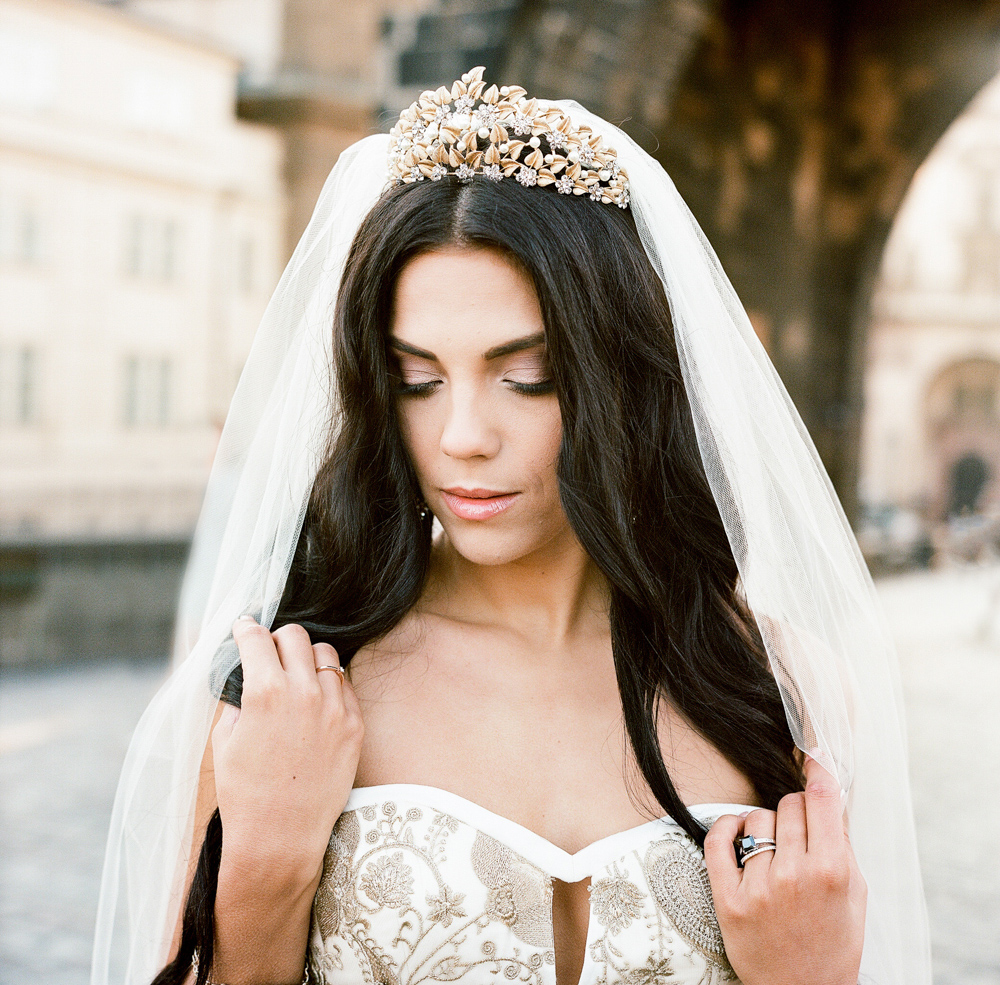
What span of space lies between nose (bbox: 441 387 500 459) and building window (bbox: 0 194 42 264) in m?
5.80

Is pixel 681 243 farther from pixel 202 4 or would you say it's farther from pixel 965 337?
pixel 965 337

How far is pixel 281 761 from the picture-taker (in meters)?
1.28

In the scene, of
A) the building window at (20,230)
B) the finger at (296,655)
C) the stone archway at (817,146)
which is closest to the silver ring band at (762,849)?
the finger at (296,655)

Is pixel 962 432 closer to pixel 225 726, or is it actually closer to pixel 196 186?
pixel 196 186

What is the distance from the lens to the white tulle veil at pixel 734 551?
1484 mm

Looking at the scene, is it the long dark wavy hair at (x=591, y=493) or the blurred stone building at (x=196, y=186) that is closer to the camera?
the long dark wavy hair at (x=591, y=493)

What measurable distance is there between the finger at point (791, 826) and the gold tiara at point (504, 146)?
0.85 metres

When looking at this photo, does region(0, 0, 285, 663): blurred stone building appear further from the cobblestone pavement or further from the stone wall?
the cobblestone pavement

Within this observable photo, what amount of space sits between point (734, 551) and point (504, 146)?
0.65 metres

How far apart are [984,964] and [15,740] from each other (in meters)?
4.87

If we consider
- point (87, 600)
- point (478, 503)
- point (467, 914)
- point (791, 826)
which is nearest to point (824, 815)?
point (791, 826)

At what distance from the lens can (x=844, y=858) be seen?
1.29 m

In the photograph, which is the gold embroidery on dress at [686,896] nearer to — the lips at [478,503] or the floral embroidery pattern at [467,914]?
the floral embroidery pattern at [467,914]

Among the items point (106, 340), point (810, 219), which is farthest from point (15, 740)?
point (810, 219)
